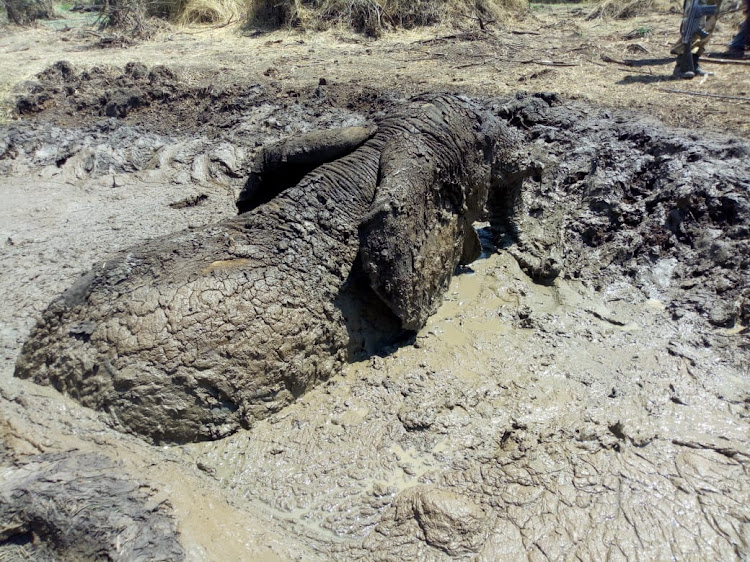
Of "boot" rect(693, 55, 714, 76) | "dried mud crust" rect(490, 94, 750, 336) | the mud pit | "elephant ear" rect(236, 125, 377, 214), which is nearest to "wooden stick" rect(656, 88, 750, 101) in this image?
"boot" rect(693, 55, 714, 76)

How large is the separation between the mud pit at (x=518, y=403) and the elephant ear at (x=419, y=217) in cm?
46

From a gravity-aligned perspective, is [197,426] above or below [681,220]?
below

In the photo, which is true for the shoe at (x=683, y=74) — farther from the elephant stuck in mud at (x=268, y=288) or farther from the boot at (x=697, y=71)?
the elephant stuck in mud at (x=268, y=288)

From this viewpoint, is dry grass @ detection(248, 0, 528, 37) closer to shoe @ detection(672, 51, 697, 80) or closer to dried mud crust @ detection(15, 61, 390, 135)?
dried mud crust @ detection(15, 61, 390, 135)

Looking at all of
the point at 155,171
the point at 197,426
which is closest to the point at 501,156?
the point at 197,426

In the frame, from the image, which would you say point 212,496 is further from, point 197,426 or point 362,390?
point 362,390

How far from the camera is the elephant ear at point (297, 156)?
149 inches

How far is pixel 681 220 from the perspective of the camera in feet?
15.9

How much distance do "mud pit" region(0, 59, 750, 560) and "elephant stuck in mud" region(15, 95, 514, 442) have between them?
0.70 ft

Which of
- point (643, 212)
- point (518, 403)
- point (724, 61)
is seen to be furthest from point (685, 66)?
point (518, 403)

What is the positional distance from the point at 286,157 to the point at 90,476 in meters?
2.37

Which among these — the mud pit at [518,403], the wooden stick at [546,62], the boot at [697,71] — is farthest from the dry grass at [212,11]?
the boot at [697,71]

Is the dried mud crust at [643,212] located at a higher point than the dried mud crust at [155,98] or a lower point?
lower

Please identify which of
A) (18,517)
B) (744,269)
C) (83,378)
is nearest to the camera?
(18,517)
